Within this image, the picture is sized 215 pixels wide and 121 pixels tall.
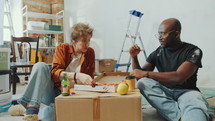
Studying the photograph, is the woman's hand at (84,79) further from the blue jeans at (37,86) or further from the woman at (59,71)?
the blue jeans at (37,86)

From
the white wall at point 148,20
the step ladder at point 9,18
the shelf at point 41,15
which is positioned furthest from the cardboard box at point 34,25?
the white wall at point 148,20

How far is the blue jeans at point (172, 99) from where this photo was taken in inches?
45.4

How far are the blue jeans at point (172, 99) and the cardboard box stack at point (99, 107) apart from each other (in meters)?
0.38

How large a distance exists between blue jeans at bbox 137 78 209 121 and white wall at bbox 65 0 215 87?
1.75 meters

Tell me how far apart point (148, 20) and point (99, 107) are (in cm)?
269

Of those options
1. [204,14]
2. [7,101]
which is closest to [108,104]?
[7,101]

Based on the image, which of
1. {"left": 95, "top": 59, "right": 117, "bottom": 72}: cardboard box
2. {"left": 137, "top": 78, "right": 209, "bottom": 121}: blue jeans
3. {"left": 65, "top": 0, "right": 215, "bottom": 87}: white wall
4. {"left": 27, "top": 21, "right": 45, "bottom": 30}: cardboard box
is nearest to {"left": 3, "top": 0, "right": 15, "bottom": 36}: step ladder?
{"left": 27, "top": 21, "right": 45, "bottom": 30}: cardboard box

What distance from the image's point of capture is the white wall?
2824 mm

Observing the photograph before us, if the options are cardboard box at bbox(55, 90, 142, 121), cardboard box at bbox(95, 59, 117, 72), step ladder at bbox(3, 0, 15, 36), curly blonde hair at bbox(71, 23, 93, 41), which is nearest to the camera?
cardboard box at bbox(55, 90, 142, 121)

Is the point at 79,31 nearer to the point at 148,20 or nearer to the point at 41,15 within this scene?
the point at 148,20

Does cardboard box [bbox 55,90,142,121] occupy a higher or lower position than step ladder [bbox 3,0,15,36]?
lower

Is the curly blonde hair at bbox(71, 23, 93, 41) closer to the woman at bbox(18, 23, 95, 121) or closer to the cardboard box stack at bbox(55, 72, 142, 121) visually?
the woman at bbox(18, 23, 95, 121)

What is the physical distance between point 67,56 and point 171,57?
697mm

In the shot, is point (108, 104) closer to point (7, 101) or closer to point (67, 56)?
point (67, 56)
